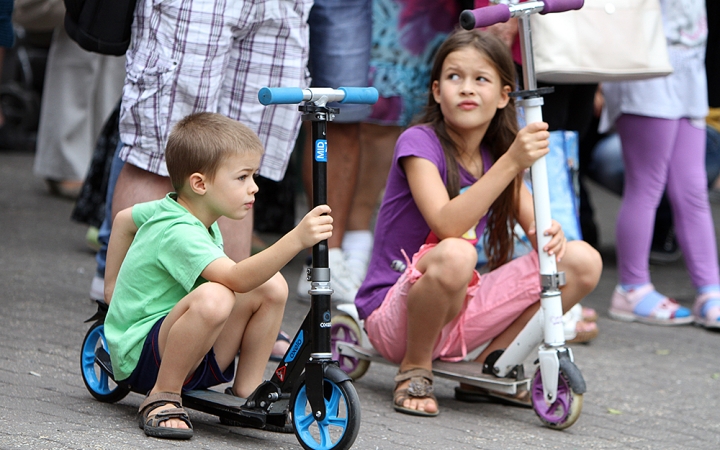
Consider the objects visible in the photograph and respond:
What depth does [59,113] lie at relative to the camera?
6328 millimetres

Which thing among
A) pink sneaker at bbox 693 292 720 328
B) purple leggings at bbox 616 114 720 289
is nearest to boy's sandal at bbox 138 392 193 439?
purple leggings at bbox 616 114 720 289

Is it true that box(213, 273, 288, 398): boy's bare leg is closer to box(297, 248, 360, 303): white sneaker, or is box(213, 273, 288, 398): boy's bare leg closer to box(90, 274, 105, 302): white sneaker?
box(90, 274, 105, 302): white sneaker

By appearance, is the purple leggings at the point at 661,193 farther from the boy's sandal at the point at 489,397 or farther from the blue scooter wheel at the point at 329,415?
the blue scooter wheel at the point at 329,415

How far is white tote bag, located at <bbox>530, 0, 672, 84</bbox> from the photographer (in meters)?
3.89

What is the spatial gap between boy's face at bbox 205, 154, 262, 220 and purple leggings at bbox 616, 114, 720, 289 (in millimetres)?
2651

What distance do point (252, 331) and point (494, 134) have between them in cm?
121

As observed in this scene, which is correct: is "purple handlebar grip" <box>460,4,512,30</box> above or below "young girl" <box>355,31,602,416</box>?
above

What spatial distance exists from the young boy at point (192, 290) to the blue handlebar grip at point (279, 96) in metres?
0.23

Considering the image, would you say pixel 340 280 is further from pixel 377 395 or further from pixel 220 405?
pixel 220 405

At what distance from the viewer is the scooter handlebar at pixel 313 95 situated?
98.5 inches

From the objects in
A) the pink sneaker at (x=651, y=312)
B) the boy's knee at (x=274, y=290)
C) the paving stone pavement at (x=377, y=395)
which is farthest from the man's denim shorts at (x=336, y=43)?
the pink sneaker at (x=651, y=312)

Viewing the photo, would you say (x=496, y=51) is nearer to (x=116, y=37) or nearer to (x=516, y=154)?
(x=516, y=154)

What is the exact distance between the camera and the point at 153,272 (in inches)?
108

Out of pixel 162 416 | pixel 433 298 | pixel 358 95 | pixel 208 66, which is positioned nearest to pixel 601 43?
pixel 433 298
